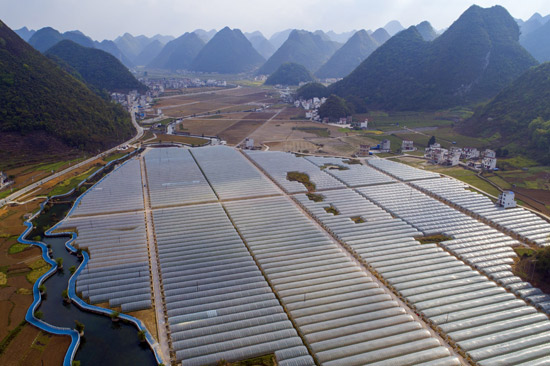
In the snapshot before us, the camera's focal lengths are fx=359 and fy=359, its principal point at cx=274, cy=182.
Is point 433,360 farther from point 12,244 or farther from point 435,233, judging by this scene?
point 12,244

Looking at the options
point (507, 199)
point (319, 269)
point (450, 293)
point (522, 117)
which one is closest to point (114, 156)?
point (319, 269)

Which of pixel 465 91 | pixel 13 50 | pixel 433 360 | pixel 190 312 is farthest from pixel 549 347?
pixel 465 91

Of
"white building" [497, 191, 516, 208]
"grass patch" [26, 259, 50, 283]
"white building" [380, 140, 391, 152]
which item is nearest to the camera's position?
"grass patch" [26, 259, 50, 283]

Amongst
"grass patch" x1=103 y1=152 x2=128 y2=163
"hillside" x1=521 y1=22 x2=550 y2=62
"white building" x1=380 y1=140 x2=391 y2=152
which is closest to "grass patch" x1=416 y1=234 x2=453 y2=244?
"white building" x1=380 y1=140 x2=391 y2=152

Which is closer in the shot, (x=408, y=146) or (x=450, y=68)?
(x=408, y=146)

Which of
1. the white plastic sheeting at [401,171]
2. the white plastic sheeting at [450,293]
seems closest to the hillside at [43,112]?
the white plastic sheeting at [450,293]

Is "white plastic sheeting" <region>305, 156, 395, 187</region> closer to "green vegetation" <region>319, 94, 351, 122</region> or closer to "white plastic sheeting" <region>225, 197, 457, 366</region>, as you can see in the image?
"white plastic sheeting" <region>225, 197, 457, 366</region>

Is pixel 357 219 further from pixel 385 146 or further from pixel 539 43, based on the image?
pixel 539 43
